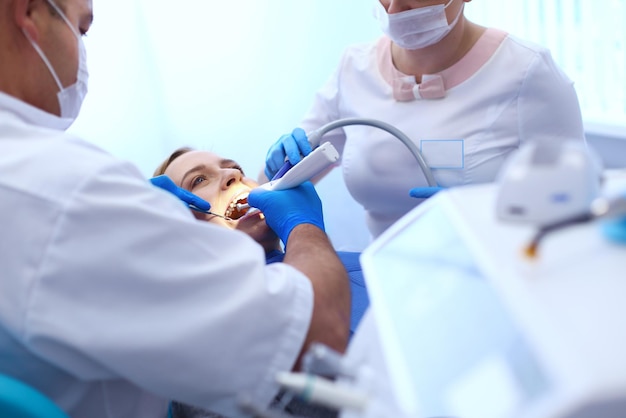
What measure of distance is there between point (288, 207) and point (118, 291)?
0.72m

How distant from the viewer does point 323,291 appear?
1.00m

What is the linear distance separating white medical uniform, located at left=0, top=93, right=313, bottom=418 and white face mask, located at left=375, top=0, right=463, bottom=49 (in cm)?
97

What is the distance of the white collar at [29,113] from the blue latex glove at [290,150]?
2.26 ft

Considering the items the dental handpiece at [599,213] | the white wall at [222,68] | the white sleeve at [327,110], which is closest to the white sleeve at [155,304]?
the dental handpiece at [599,213]

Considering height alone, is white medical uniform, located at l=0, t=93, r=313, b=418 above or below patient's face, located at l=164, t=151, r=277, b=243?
above

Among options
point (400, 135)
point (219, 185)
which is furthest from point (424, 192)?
point (219, 185)

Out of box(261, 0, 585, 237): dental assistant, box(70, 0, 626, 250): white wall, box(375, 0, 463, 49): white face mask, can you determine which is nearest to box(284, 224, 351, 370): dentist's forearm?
box(261, 0, 585, 237): dental assistant

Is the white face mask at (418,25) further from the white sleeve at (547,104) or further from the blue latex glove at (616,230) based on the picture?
the blue latex glove at (616,230)

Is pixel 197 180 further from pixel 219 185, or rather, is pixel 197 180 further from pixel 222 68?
pixel 222 68

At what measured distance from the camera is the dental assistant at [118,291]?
788mm

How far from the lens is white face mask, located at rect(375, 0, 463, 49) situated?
1.58 m

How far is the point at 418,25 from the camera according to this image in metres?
1.61

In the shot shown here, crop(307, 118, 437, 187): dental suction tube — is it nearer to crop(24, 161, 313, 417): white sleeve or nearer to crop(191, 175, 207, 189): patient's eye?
crop(191, 175, 207, 189): patient's eye

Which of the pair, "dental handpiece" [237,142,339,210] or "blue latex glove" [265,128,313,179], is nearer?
"dental handpiece" [237,142,339,210]
